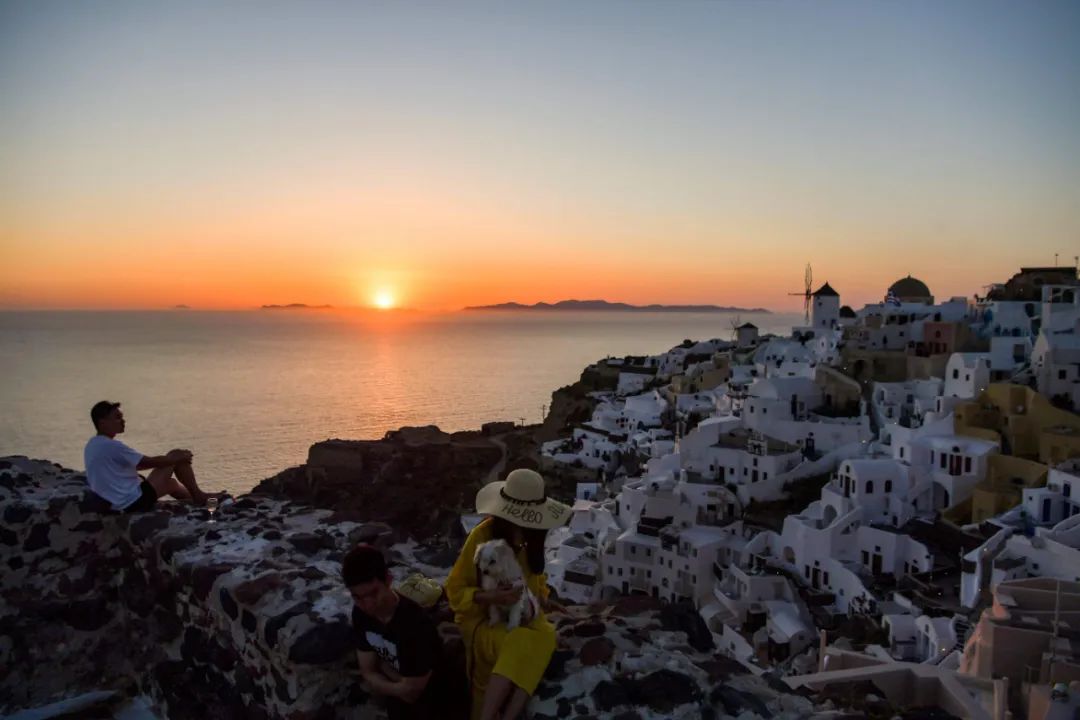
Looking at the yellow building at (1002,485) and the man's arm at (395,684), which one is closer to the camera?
the man's arm at (395,684)

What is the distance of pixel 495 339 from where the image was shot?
166m

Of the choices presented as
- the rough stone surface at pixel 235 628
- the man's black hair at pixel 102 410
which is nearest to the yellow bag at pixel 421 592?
the rough stone surface at pixel 235 628

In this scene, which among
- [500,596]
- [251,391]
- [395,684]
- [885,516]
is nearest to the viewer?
[395,684]

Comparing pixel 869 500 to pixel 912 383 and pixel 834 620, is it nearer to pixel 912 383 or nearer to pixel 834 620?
pixel 834 620

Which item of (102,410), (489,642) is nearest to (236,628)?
(489,642)

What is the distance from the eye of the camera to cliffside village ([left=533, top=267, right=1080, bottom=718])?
33.4ft

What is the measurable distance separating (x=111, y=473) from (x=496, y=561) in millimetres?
2890

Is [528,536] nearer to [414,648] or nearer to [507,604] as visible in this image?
[507,604]

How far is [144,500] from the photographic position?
4.58m

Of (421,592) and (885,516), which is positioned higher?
(421,592)

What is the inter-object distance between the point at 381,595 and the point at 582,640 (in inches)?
39.9

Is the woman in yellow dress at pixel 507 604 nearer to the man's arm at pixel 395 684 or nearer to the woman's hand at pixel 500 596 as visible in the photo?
the woman's hand at pixel 500 596

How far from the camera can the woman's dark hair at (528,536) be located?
136 inches

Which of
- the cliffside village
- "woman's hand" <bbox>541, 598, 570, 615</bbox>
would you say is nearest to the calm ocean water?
the cliffside village
